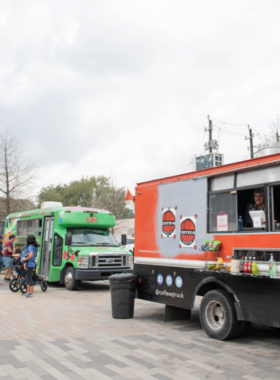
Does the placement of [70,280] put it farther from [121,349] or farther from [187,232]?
[121,349]

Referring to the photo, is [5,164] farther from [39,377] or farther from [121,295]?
[39,377]

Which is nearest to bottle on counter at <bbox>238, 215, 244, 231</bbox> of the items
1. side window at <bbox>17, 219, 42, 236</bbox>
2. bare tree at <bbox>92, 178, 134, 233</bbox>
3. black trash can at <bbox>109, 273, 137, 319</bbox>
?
black trash can at <bbox>109, 273, 137, 319</bbox>

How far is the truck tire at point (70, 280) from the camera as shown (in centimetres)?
1199

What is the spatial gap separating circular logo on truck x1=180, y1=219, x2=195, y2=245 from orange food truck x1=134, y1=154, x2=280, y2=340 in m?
0.02

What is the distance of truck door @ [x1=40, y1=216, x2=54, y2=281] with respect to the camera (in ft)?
43.8

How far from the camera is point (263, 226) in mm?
5801

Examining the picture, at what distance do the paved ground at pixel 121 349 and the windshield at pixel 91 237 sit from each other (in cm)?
444

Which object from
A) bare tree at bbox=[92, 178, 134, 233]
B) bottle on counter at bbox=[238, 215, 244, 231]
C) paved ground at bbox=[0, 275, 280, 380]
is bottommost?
paved ground at bbox=[0, 275, 280, 380]

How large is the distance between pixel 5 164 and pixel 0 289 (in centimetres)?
1037

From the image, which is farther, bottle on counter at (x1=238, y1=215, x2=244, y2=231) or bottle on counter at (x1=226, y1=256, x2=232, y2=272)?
bottle on counter at (x1=238, y1=215, x2=244, y2=231)

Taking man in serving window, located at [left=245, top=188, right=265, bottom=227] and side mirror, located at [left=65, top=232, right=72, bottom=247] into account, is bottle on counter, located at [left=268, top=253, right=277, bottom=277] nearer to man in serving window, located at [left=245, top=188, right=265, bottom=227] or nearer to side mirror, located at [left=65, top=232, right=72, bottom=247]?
man in serving window, located at [left=245, top=188, right=265, bottom=227]

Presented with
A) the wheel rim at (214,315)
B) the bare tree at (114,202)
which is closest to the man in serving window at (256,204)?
the wheel rim at (214,315)

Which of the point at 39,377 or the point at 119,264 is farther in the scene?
the point at 119,264

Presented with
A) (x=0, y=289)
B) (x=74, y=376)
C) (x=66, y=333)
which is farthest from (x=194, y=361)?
(x=0, y=289)
